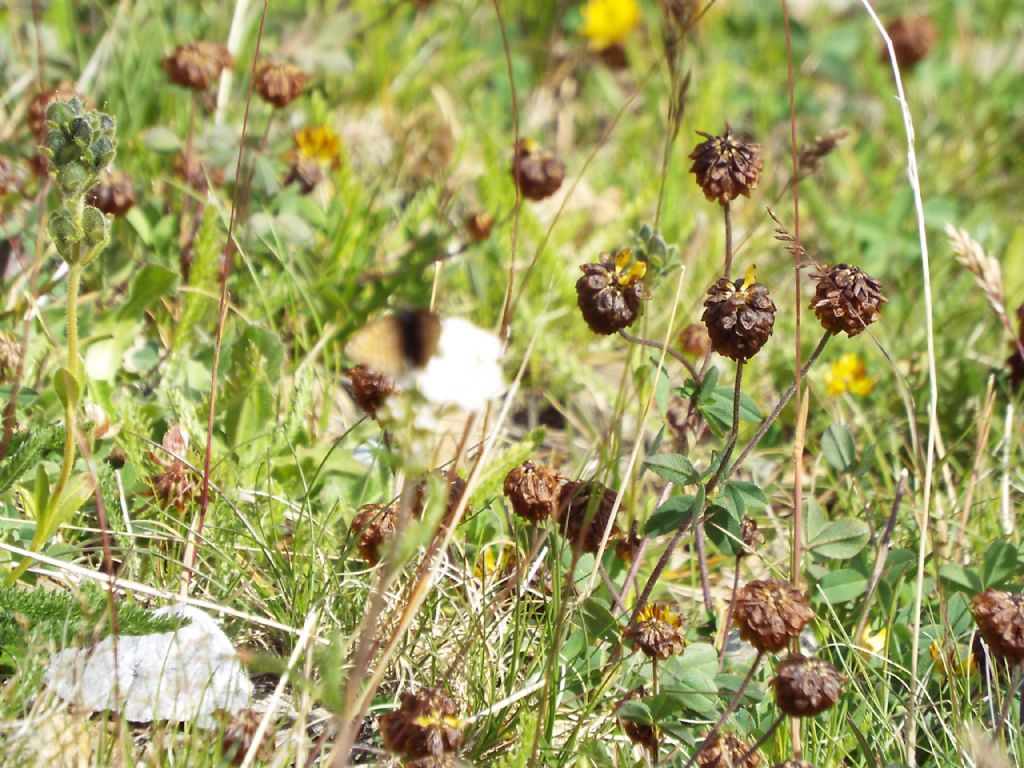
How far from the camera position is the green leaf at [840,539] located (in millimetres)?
1815

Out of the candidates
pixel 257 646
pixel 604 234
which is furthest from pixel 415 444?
pixel 604 234

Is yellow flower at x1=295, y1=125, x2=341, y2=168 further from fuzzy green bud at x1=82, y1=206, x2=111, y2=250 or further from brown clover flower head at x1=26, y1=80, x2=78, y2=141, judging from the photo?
fuzzy green bud at x1=82, y1=206, x2=111, y2=250

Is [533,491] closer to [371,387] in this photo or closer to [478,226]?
[371,387]

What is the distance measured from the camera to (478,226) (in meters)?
2.53

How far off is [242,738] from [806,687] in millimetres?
686

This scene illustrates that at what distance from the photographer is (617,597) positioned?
1.67m

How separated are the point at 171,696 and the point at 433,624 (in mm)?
387

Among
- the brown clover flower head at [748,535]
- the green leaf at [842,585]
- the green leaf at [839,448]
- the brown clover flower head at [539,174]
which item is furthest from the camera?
the brown clover flower head at [539,174]

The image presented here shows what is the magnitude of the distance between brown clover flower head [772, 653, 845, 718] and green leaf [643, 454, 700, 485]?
0.35m

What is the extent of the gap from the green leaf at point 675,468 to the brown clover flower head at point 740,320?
21 cm

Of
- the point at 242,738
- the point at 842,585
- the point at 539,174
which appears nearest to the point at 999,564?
the point at 842,585

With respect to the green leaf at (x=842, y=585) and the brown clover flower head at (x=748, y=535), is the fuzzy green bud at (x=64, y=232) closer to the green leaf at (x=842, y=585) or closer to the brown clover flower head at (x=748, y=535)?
the brown clover flower head at (x=748, y=535)

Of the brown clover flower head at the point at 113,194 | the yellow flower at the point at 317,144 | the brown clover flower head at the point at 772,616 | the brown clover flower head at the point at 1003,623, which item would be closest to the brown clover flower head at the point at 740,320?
the brown clover flower head at the point at 772,616

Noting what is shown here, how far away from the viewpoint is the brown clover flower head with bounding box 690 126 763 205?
169cm
